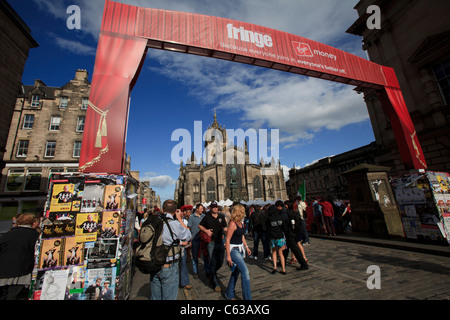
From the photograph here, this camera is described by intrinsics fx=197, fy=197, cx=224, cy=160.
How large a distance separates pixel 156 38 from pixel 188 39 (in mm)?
1067

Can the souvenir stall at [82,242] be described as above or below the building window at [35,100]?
below

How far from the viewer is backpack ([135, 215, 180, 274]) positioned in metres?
2.72

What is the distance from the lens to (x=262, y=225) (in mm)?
6320

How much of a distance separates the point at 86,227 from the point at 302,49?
9.80 metres

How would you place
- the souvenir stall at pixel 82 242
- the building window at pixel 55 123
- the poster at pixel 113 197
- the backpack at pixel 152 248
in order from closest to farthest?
the backpack at pixel 152 248 < the souvenir stall at pixel 82 242 < the poster at pixel 113 197 < the building window at pixel 55 123

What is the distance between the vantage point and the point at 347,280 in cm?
429

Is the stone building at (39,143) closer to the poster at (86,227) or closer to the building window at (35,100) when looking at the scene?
the building window at (35,100)

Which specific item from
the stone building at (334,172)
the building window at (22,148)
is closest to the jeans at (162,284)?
the building window at (22,148)

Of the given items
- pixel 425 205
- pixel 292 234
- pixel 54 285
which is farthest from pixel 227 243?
pixel 425 205

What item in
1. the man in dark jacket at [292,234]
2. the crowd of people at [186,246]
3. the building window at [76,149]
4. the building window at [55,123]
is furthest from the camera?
the building window at [55,123]

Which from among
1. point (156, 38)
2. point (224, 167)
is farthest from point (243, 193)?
point (156, 38)

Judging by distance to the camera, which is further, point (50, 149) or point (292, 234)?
point (50, 149)

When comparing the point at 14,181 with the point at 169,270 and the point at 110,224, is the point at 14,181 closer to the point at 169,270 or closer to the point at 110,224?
the point at 110,224

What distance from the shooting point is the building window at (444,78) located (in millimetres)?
10297
